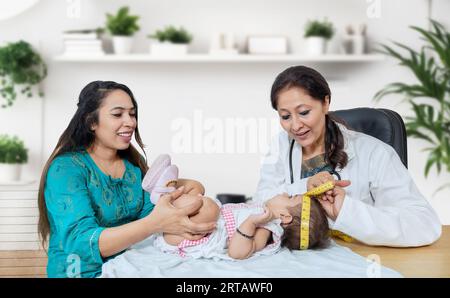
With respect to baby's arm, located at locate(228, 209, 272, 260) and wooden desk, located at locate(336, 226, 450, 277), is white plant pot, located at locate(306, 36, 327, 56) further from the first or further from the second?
baby's arm, located at locate(228, 209, 272, 260)

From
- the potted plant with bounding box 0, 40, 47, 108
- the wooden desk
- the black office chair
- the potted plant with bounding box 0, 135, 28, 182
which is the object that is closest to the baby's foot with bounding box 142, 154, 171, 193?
the wooden desk

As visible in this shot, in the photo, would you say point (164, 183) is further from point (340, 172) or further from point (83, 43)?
point (83, 43)

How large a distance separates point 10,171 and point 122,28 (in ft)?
2.46

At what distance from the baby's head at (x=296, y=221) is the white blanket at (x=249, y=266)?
44 millimetres

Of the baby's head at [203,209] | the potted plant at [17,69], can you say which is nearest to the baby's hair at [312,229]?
the baby's head at [203,209]

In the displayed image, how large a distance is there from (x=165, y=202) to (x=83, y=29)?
6.15ft

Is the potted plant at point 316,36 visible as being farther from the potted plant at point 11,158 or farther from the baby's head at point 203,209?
the baby's head at point 203,209

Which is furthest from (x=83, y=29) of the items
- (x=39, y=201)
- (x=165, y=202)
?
(x=165, y=202)

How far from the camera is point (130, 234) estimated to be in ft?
2.95

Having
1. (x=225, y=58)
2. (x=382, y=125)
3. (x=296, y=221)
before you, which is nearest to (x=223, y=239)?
(x=296, y=221)

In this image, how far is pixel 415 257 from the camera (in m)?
1.00

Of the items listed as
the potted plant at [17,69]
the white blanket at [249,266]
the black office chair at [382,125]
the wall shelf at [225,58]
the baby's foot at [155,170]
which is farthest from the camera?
the potted plant at [17,69]

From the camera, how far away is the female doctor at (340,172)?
102 centimetres
